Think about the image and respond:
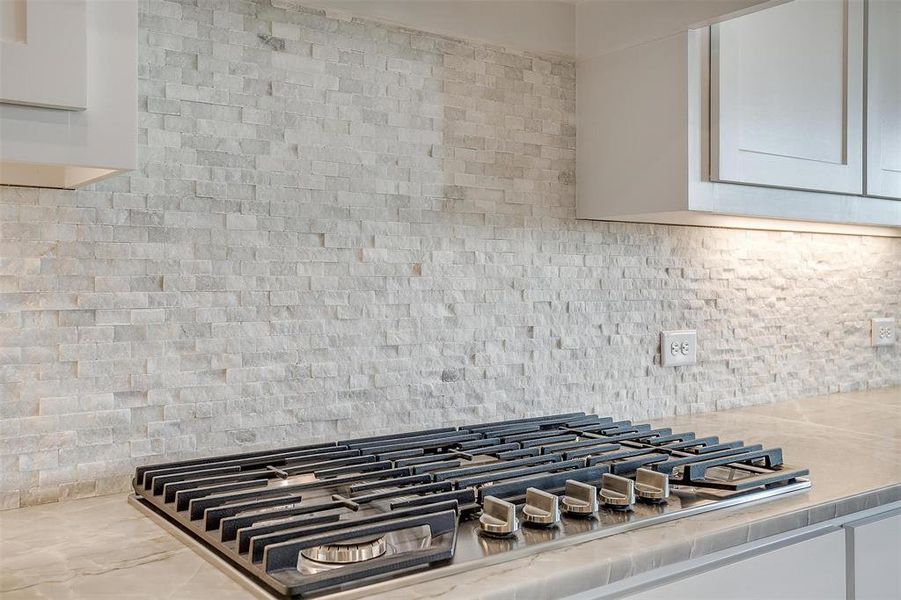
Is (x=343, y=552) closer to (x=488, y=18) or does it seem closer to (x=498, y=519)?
(x=498, y=519)

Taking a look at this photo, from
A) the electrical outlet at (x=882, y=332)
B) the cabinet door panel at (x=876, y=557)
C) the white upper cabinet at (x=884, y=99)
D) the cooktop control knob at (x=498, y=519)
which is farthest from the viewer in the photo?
the electrical outlet at (x=882, y=332)

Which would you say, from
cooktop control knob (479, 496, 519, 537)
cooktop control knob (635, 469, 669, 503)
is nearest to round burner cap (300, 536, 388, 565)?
cooktop control knob (479, 496, 519, 537)

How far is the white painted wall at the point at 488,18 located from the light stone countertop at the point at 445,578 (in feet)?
3.24

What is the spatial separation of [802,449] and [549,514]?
2.75 ft

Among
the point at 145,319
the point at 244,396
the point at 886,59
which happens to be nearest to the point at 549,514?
the point at 244,396

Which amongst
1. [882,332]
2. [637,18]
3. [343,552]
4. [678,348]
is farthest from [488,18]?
[882,332]

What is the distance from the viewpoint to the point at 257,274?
1485 mm

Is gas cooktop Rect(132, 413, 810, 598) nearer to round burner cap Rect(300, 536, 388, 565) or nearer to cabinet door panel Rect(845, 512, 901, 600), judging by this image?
round burner cap Rect(300, 536, 388, 565)

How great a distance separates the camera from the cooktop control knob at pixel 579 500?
113 centimetres

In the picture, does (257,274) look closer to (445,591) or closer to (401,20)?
(401,20)

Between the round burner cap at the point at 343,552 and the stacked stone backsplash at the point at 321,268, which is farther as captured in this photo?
the stacked stone backsplash at the point at 321,268

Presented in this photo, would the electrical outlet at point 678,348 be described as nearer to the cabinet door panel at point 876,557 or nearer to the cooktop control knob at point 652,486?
the cabinet door panel at point 876,557

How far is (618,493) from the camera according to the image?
3.89ft

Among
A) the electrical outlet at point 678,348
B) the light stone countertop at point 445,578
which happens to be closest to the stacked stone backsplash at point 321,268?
the electrical outlet at point 678,348
